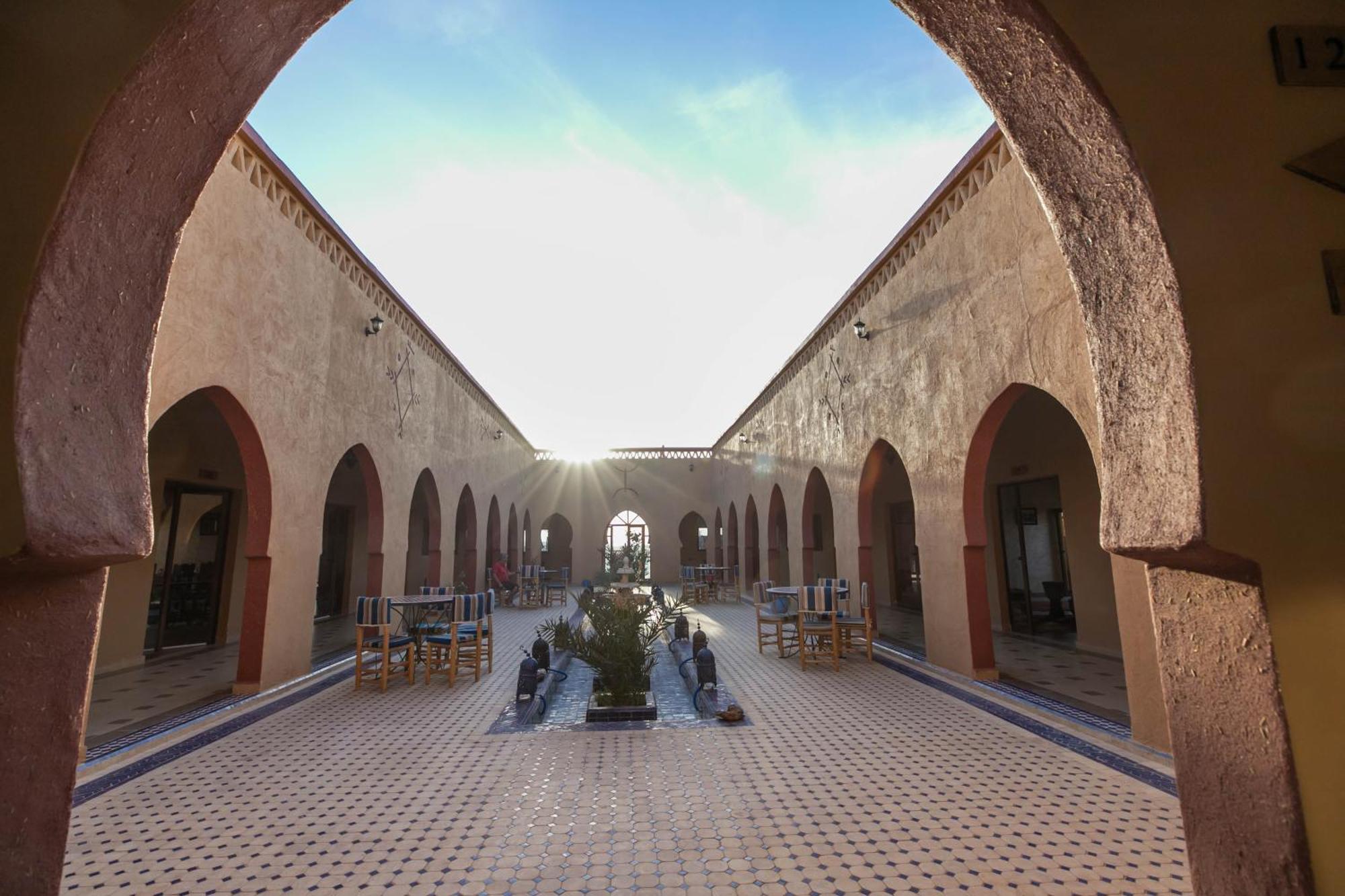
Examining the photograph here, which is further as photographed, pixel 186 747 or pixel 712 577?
pixel 712 577

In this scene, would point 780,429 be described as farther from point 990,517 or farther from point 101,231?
point 101,231

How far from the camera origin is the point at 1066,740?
3941 millimetres

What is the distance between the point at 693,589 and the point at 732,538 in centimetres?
361

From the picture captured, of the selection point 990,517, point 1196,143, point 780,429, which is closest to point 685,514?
point 780,429

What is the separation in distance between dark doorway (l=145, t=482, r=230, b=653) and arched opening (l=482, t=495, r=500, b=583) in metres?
5.86

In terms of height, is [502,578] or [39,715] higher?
[39,715]

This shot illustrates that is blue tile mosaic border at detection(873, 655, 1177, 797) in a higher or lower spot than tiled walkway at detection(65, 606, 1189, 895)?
higher

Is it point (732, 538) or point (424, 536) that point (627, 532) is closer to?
point (732, 538)

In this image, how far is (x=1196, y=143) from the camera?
1.34 metres

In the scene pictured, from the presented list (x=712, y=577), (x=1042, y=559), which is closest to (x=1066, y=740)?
(x=1042, y=559)

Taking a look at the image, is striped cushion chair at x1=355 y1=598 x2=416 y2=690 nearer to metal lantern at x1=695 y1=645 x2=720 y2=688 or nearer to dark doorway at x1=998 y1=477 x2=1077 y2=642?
metal lantern at x1=695 y1=645 x2=720 y2=688

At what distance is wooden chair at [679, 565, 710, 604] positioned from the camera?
13.7 m

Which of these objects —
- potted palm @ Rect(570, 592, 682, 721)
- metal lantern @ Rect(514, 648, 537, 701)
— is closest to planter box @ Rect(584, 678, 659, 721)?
potted palm @ Rect(570, 592, 682, 721)

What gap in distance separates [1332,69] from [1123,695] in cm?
505
